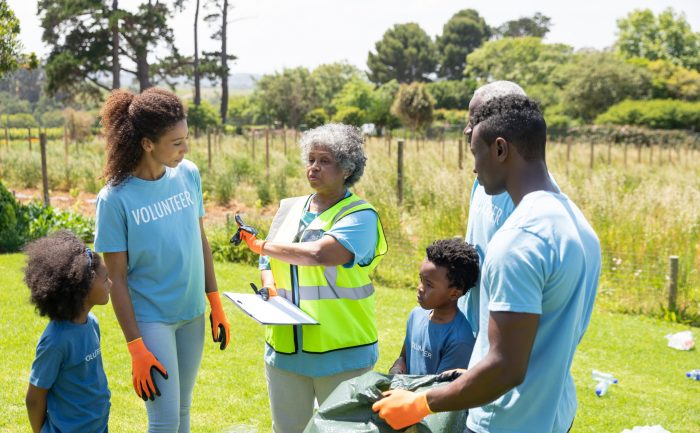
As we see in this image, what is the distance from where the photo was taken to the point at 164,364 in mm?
3029

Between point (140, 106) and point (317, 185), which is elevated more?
point (140, 106)

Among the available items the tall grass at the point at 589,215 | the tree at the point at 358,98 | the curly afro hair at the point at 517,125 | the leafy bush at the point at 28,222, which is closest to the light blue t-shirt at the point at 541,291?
the curly afro hair at the point at 517,125

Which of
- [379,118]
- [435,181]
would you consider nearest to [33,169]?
[435,181]

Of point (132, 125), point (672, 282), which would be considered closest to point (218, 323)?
point (132, 125)

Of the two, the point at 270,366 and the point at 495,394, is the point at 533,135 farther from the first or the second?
the point at 270,366

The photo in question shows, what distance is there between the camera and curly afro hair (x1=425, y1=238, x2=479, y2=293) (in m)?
2.90

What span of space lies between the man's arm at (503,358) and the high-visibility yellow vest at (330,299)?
52.5 inches

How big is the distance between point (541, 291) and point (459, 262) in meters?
1.04

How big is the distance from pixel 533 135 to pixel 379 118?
117ft

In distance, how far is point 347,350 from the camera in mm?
3229

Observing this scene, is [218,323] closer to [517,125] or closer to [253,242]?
[253,242]

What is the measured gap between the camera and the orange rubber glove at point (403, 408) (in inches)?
80.1

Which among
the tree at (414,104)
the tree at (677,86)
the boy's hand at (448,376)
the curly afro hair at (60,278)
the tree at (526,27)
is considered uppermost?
the tree at (526,27)

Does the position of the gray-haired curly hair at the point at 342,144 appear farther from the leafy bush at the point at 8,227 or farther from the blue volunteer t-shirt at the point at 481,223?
the leafy bush at the point at 8,227
